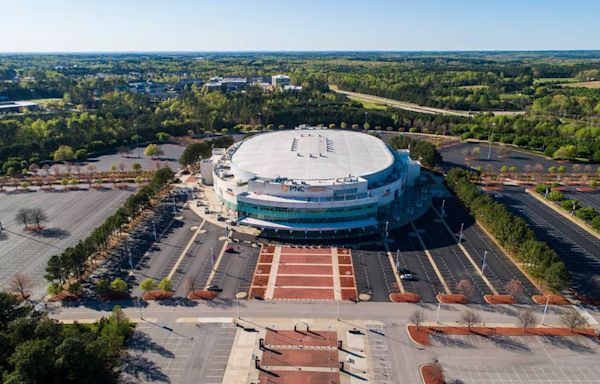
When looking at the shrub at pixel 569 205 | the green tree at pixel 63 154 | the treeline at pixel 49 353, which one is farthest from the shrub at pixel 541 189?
the green tree at pixel 63 154

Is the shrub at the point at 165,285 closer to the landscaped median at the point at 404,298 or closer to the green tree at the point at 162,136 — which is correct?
the landscaped median at the point at 404,298

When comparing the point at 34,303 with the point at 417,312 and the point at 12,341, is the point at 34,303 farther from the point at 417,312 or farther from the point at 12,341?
the point at 417,312

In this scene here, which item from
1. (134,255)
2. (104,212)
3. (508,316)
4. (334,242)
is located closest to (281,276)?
(334,242)

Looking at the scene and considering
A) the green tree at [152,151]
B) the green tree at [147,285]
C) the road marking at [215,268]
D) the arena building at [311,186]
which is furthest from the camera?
the green tree at [152,151]

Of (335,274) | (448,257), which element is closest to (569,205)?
(448,257)

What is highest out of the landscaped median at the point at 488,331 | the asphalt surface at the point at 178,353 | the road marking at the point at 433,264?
the road marking at the point at 433,264

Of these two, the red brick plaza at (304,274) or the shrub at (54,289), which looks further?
the red brick plaza at (304,274)
